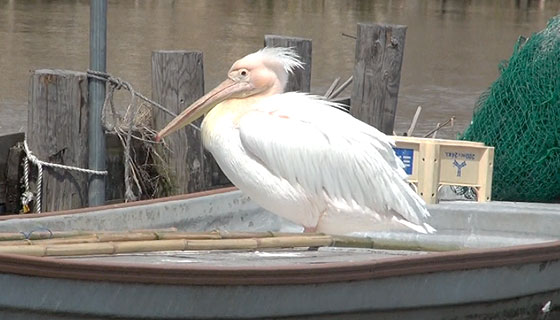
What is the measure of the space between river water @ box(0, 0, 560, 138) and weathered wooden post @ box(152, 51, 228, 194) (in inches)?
135

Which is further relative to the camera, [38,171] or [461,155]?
[38,171]

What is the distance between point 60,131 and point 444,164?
2.03 m

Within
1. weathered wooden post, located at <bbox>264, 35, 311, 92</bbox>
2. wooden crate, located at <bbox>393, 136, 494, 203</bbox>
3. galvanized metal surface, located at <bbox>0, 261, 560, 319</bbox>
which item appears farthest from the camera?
weathered wooden post, located at <bbox>264, 35, 311, 92</bbox>

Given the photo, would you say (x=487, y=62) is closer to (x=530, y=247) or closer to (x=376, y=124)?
(x=376, y=124)

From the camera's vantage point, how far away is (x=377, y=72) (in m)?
7.00

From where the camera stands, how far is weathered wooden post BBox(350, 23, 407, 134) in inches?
274

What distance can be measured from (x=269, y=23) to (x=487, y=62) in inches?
197

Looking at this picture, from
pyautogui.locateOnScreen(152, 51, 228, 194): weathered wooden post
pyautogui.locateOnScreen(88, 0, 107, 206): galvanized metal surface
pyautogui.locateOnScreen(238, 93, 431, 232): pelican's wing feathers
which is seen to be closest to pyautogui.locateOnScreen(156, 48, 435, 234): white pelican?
pyautogui.locateOnScreen(238, 93, 431, 232): pelican's wing feathers

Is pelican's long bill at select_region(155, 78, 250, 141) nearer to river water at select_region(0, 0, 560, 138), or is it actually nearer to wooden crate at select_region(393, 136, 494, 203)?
wooden crate at select_region(393, 136, 494, 203)

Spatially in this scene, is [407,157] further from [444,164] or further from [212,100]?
[212,100]

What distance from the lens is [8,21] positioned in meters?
17.7

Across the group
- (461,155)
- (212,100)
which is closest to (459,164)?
(461,155)

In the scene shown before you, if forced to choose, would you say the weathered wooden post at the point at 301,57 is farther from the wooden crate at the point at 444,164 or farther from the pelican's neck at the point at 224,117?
the pelican's neck at the point at 224,117

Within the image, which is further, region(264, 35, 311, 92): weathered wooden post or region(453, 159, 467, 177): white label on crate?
region(264, 35, 311, 92): weathered wooden post
